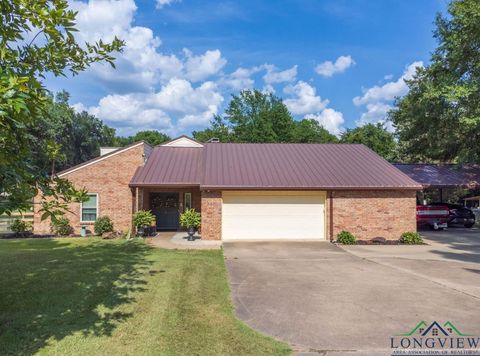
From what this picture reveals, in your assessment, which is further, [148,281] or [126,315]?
[148,281]

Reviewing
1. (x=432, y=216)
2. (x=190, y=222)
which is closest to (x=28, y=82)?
(x=190, y=222)

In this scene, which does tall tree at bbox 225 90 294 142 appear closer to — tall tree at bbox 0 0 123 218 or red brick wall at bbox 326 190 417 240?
red brick wall at bbox 326 190 417 240

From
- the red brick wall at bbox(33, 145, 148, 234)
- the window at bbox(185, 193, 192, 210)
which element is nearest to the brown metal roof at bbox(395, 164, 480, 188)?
the window at bbox(185, 193, 192, 210)

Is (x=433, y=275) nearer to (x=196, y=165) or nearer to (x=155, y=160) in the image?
(x=196, y=165)

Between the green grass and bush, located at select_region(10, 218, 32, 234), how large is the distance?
702 cm

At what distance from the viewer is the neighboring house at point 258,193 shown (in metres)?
15.7

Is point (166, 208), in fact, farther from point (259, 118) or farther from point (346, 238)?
point (259, 118)

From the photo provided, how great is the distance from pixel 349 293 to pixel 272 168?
10.3 m

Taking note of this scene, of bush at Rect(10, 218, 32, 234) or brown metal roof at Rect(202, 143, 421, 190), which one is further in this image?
bush at Rect(10, 218, 32, 234)

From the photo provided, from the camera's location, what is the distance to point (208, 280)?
27.8ft

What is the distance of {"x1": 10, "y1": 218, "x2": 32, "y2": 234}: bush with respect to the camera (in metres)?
17.2

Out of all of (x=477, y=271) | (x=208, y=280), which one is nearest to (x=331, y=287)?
(x=208, y=280)

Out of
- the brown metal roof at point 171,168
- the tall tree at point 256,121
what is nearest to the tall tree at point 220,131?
the tall tree at point 256,121

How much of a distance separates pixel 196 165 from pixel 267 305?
518 inches
